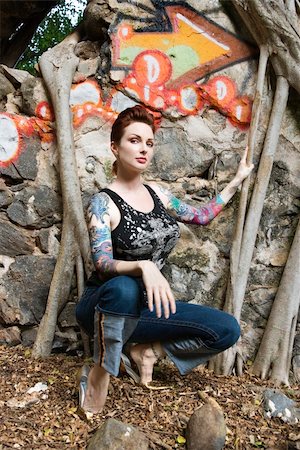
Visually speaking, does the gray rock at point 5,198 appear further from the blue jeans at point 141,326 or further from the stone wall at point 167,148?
the blue jeans at point 141,326

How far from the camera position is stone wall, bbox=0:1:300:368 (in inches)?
113

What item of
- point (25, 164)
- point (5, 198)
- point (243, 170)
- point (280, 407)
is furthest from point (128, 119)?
point (280, 407)

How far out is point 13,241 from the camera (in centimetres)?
286

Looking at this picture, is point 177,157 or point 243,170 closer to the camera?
point 243,170

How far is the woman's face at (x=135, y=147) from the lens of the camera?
7.28ft

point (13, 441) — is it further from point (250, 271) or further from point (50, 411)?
point (250, 271)

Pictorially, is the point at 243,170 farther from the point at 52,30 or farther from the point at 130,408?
the point at 52,30

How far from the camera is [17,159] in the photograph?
2.90 metres

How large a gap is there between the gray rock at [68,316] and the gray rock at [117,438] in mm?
1009

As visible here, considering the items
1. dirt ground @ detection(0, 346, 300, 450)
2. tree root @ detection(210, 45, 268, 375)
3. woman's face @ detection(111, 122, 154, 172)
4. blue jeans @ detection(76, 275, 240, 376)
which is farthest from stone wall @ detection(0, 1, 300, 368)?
woman's face @ detection(111, 122, 154, 172)

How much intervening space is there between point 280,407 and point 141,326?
741 mm

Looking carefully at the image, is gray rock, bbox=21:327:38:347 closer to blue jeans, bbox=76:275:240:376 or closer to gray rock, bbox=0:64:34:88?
blue jeans, bbox=76:275:240:376

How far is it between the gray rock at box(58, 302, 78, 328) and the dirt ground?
0.75 feet

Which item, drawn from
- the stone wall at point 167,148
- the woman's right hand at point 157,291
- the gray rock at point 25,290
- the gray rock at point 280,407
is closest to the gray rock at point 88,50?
the stone wall at point 167,148
